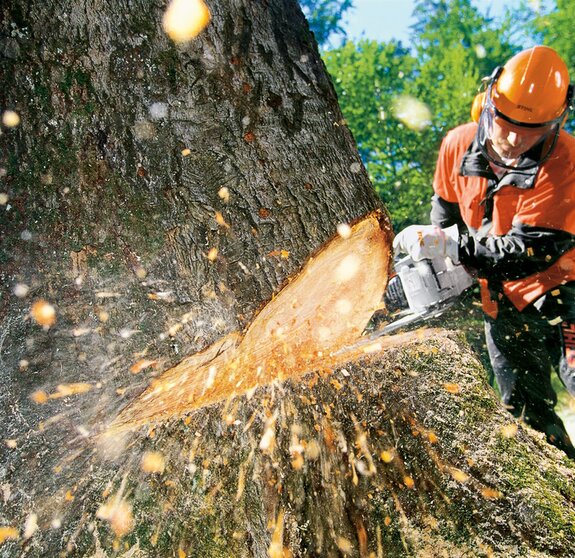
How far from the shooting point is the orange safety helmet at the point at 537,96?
2.39 metres

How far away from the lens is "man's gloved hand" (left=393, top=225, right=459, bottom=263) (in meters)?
2.64

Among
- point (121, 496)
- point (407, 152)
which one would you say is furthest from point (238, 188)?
point (407, 152)

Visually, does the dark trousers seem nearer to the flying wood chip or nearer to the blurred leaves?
the flying wood chip

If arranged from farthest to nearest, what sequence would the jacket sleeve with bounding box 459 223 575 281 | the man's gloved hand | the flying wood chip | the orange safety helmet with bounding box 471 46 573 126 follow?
the man's gloved hand
the jacket sleeve with bounding box 459 223 575 281
the orange safety helmet with bounding box 471 46 573 126
the flying wood chip

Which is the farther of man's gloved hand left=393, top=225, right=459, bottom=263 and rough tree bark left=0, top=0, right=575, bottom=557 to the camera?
man's gloved hand left=393, top=225, right=459, bottom=263

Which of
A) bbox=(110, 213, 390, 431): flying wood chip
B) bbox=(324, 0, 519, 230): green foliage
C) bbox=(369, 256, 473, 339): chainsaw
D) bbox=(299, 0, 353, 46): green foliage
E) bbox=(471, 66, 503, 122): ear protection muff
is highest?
bbox=(299, 0, 353, 46): green foliage

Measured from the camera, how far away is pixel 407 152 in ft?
28.2

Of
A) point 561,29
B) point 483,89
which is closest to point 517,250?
point 483,89

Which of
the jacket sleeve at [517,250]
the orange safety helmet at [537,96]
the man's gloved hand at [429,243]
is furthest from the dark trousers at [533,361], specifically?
the orange safety helmet at [537,96]

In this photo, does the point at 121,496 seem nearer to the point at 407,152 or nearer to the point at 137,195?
the point at 137,195

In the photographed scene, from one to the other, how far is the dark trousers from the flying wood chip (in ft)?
Answer: 4.57

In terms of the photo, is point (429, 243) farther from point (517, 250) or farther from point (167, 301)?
point (167, 301)

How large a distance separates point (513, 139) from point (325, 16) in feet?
36.1

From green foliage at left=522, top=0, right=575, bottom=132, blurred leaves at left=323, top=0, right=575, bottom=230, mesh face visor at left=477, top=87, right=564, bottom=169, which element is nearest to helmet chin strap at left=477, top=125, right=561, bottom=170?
mesh face visor at left=477, top=87, right=564, bottom=169
